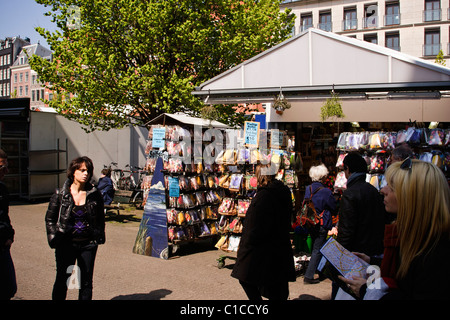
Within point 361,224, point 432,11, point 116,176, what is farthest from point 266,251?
point 432,11

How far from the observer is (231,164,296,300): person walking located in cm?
408

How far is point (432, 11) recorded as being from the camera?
119 ft

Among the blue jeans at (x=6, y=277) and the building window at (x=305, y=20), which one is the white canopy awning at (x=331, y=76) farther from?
the building window at (x=305, y=20)

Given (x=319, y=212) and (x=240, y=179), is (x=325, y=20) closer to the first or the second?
(x=240, y=179)

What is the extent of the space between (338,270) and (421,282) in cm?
60

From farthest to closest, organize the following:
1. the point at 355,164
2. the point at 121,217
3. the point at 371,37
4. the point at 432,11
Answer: the point at 371,37, the point at 432,11, the point at 121,217, the point at 355,164

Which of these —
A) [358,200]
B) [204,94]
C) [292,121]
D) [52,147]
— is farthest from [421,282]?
[52,147]

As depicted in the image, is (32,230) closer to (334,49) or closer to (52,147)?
(52,147)

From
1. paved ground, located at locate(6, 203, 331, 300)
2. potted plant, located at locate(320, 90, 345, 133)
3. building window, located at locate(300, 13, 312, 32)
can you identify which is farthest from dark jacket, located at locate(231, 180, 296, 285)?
building window, located at locate(300, 13, 312, 32)

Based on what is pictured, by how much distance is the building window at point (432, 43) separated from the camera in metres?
36.2

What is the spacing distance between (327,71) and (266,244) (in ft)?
13.6

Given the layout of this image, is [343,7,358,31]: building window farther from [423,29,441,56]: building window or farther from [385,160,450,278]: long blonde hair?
[385,160,450,278]: long blonde hair

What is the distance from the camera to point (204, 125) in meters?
8.55

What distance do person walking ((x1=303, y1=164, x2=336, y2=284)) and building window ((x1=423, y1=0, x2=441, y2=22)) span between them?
1442 inches
